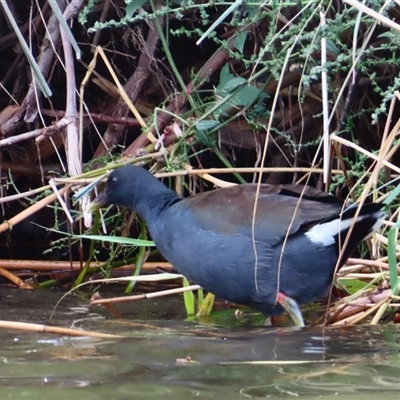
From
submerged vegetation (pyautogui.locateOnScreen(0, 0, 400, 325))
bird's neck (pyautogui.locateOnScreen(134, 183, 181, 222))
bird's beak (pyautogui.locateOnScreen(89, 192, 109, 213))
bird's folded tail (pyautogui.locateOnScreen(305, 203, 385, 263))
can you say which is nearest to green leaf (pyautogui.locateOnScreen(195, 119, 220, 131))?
submerged vegetation (pyautogui.locateOnScreen(0, 0, 400, 325))

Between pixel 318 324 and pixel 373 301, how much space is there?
18 centimetres

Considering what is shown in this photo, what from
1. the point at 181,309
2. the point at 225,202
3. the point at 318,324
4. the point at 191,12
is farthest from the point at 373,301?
the point at 191,12

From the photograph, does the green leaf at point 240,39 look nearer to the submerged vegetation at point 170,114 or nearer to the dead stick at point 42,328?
the submerged vegetation at point 170,114

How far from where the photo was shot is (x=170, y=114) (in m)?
2.86

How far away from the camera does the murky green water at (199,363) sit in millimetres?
1518

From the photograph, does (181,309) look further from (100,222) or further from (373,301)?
(373,301)

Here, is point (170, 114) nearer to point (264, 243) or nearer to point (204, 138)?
point (204, 138)

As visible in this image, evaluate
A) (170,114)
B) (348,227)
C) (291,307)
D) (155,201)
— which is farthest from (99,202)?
(348,227)

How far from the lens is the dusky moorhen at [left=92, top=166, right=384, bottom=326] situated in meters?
2.54

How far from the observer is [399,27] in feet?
6.59

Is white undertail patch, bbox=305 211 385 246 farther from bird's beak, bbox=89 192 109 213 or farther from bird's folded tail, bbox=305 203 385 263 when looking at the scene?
bird's beak, bbox=89 192 109 213

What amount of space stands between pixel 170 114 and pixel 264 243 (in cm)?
59

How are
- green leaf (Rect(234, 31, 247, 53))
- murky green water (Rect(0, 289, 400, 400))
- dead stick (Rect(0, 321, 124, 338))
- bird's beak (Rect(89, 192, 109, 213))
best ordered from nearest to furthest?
murky green water (Rect(0, 289, 400, 400)) < dead stick (Rect(0, 321, 124, 338)) < green leaf (Rect(234, 31, 247, 53)) < bird's beak (Rect(89, 192, 109, 213))

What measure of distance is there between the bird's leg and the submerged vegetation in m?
0.12
